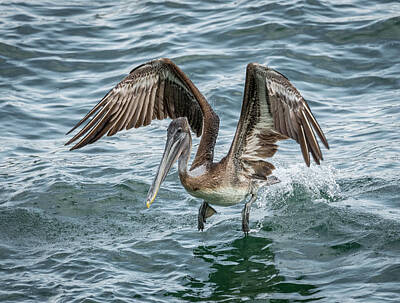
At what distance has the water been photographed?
21.4 feet

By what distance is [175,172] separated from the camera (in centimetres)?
941

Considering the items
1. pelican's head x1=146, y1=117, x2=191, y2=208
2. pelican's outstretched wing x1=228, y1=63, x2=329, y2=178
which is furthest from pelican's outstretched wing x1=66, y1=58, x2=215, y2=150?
pelican's head x1=146, y1=117, x2=191, y2=208

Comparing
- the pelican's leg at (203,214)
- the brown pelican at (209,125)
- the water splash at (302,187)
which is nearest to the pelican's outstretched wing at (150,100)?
the brown pelican at (209,125)

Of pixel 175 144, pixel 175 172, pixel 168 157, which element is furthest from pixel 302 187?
pixel 168 157

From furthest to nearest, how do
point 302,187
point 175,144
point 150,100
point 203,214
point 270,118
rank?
point 302,187 < point 150,100 < point 203,214 < point 270,118 < point 175,144

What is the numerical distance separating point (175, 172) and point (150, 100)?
62.4 inches

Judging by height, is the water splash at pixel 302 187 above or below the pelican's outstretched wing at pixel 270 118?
below

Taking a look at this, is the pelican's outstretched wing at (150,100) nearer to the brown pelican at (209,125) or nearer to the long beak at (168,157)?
the brown pelican at (209,125)

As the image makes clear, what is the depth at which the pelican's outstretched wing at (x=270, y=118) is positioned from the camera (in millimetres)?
6688

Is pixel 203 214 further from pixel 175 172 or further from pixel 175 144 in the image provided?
pixel 175 172

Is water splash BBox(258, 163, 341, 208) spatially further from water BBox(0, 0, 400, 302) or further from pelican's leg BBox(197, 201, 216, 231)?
pelican's leg BBox(197, 201, 216, 231)

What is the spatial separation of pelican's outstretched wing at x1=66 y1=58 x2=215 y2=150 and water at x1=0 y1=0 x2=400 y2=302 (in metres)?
1.17

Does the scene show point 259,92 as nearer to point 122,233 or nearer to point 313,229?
point 313,229

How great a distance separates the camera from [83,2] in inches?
606
